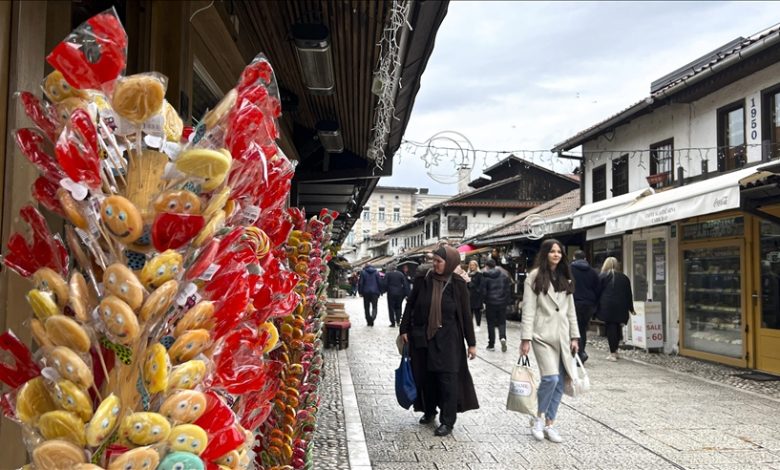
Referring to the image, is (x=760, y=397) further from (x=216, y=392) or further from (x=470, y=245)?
(x=470, y=245)

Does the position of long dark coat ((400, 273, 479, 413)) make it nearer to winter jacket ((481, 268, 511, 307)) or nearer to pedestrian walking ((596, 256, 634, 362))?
pedestrian walking ((596, 256, 634, 362))

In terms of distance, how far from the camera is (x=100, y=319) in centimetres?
145

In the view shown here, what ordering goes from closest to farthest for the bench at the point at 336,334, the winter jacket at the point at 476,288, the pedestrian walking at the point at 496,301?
the bench at the point at 336,334 < the pedestrian walking at the point at 496,301 < the winter jacket at the point at 476,288

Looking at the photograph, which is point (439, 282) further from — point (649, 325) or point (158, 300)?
point (649, 325)

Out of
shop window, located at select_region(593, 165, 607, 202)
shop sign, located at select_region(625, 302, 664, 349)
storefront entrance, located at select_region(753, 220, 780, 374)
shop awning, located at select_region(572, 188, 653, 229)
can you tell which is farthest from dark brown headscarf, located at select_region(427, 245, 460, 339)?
shop window, located at select_region(593, 165, 607, 202)

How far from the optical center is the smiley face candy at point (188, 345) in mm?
1536

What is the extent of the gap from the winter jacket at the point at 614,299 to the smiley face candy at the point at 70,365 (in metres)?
11.2

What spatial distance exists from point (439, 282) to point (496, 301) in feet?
23.1

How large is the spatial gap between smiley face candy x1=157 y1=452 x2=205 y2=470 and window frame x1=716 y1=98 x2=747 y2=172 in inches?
468

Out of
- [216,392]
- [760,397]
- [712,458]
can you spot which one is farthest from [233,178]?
[760,397]

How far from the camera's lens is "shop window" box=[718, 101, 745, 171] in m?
11.3

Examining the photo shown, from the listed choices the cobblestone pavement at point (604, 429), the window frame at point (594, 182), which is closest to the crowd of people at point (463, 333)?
the cobblestone pavement at point (604, 429)

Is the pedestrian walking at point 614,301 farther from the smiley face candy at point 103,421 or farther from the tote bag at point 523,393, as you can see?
the smiley face candy at point 103,421

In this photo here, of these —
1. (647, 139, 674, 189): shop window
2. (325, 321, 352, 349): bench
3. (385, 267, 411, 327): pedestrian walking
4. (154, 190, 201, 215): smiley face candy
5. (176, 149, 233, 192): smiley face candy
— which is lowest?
(325, 321, 352, 349): bench
